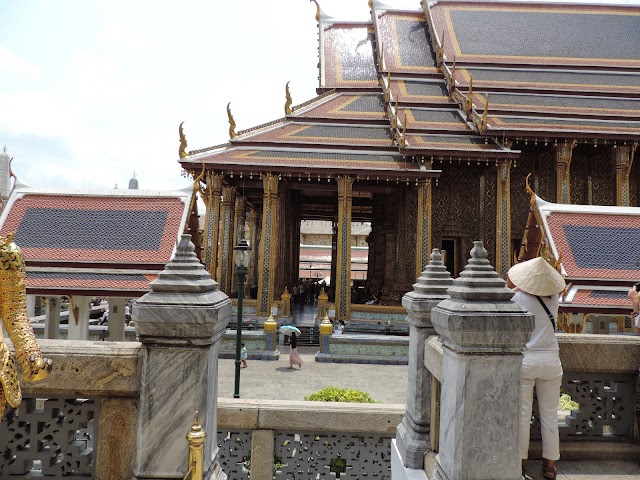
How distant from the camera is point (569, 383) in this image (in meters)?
3.39

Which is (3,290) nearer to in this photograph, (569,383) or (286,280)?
(569,383)

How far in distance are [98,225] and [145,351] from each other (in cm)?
661

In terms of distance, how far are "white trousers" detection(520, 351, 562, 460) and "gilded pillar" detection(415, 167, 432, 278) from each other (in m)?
11.8

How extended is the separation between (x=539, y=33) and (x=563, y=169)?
10.1 m

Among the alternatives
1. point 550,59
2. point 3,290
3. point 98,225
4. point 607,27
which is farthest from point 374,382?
point 607,27

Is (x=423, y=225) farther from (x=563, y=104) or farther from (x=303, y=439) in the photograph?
(x=303, y=439)

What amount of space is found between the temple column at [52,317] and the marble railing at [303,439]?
7418 mm

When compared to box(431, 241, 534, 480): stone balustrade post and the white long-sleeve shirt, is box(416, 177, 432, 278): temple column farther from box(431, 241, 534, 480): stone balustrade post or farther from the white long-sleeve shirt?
box(431, 241, 534, 480): stone balustrade post

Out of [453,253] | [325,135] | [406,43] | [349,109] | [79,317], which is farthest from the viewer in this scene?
[406,43]

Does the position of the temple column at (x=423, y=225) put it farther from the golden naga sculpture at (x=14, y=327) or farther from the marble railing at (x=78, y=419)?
the golden naga sculpture at (x=14, y=327)

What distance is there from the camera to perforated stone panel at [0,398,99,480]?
2.79 meters

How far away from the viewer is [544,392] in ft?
9.47

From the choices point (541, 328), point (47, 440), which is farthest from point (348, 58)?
point (47, 440)

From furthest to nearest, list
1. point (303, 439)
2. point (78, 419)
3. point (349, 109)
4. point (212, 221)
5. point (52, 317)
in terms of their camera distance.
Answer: point (349, 109), point (212, 221), point (52, 317), point (303, 439), point (78, 419)
